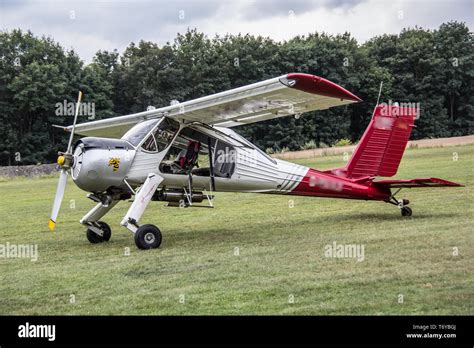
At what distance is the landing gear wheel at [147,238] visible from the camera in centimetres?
1175

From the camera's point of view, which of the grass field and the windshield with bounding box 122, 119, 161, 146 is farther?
the windshield with bounding box 122, 119, 161, 146

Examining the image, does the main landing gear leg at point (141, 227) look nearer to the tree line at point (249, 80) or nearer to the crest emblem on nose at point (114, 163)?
the crest emblem on nose at point (114, 163)

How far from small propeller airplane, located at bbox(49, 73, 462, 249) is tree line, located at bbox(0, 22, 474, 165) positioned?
44736 millimetres

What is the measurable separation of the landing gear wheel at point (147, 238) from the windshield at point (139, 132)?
178cm

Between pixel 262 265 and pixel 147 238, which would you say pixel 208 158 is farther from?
pixel 262 265

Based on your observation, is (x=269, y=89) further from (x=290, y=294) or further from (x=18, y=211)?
(x=18, y=211)

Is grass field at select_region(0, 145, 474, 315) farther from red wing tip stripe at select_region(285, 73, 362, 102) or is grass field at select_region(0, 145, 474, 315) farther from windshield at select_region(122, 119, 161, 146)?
red wing tip stripe at select_region(285, 73, 362, 102)

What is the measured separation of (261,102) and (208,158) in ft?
6.81

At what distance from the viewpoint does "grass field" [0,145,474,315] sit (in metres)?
7.48

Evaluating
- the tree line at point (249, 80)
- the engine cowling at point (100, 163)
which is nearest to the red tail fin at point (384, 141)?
the engine cowling at point (100, 163)

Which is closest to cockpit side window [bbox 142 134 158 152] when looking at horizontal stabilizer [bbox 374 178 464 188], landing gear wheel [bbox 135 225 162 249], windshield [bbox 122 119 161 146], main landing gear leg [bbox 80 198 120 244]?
windshield [bbox 122 119 161 146]

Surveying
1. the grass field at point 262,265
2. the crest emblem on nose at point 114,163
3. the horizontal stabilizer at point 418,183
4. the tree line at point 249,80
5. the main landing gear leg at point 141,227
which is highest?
the tree line at point 249,80

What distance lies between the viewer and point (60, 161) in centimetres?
1197
